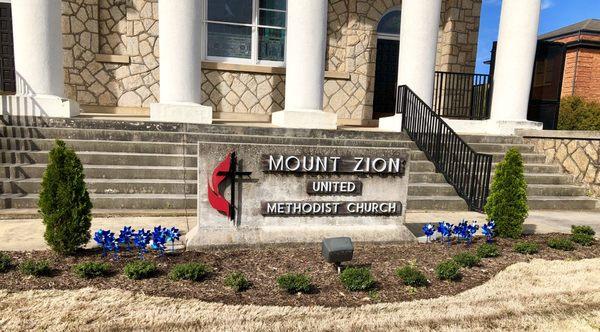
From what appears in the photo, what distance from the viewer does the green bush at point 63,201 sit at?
3.93 metres

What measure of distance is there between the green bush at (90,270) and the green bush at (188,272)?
0.61 metres

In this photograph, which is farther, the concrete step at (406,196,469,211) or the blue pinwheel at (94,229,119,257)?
the concrete step at (406,196,469,211)

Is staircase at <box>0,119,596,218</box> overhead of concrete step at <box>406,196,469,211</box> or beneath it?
overhead

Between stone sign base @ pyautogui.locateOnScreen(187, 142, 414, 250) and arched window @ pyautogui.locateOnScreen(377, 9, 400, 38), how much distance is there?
8.78 metres

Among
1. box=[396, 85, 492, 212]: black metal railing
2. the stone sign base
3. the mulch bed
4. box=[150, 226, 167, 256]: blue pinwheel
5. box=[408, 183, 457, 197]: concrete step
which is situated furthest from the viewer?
box=[408, 183, 457, 197]: concrete step

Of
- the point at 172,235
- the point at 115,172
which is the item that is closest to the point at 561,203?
the point at 172,235

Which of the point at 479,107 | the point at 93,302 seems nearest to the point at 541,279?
the point at 93,302

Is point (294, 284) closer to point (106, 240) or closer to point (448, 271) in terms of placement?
point (448, 271)

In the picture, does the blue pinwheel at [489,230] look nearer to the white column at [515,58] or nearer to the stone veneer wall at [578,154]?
the stone veneer wall at [578,154]

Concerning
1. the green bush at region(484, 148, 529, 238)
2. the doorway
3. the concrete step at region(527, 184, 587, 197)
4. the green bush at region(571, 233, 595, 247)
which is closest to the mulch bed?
the green bush at region(571, 233, 595, 247)

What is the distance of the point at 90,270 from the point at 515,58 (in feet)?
33.4

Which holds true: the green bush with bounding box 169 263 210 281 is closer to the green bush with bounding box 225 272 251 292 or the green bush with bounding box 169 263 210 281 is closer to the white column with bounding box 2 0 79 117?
the green bush with bounding box 225 272 251 292

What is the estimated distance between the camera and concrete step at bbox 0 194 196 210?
590cm

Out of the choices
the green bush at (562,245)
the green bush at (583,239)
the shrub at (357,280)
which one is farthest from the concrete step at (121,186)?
the green bush at (583,239)
